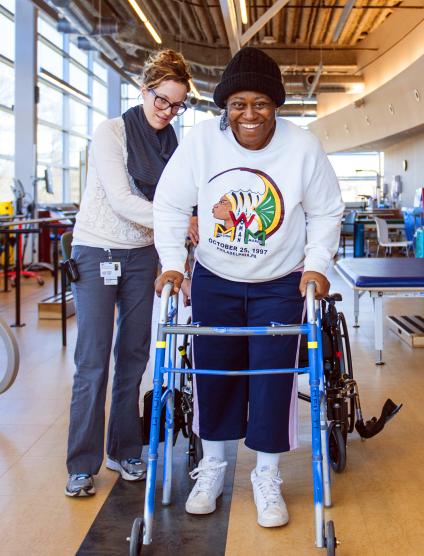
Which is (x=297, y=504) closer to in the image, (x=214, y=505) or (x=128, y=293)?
(x=214, y=505)

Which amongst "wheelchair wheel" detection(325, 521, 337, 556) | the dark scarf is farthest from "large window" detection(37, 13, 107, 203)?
"wheelchair wheel" detection(325, 521, 337, 556)

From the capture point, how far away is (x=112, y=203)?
8.59 feet

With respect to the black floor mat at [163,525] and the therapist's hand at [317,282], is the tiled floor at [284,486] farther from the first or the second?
the therapist's hand at [317,282]

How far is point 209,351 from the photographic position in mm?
2576

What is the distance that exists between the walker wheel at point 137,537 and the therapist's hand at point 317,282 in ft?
2.83

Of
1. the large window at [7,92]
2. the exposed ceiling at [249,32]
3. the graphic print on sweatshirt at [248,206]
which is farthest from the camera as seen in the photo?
the exposed ceiling at [249,32]

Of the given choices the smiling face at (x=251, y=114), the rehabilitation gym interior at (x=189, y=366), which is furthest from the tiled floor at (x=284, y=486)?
the smiling face at (x=251, y=114)

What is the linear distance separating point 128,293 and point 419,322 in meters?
4.01

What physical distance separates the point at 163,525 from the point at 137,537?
1.12 feet

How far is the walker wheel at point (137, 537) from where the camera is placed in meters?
2.12

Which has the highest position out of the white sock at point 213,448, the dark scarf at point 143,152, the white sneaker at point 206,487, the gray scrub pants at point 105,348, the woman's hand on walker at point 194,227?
the dark scarf at point 143,152

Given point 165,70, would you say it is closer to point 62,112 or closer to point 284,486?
point 284,486

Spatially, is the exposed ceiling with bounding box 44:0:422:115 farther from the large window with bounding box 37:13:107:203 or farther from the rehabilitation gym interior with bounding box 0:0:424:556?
the large window with bounding box 37:13:107:203

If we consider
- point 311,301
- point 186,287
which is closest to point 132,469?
point 186,287
